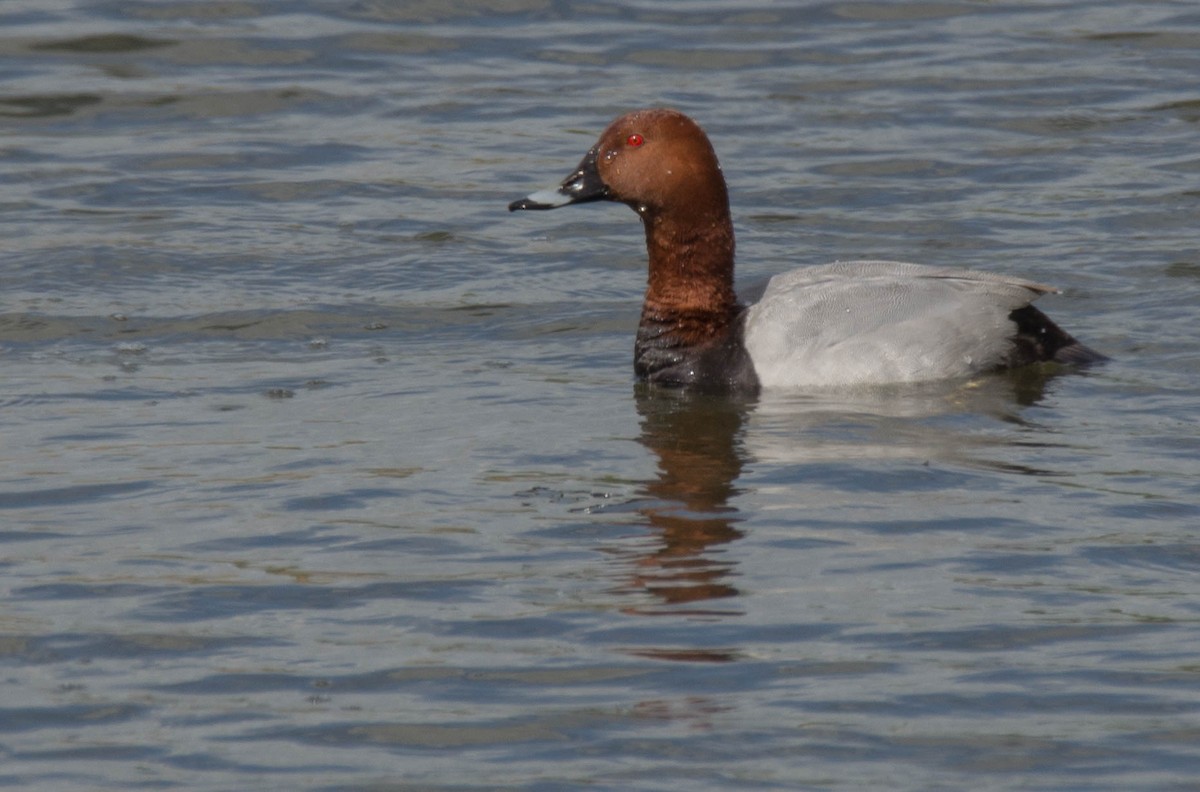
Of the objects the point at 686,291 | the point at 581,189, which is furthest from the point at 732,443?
the point at 581,189

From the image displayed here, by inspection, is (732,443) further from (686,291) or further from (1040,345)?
(1040,345)

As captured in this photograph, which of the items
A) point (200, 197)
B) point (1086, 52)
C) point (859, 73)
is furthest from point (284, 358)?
point (1086, 52)

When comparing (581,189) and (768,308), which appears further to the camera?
(581,189)

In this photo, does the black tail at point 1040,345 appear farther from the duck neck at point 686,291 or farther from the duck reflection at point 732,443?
the duck neck at point 686,291

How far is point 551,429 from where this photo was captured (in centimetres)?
785

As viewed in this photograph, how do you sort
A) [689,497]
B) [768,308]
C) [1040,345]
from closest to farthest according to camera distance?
[689,497], [768,308], [1040,345]

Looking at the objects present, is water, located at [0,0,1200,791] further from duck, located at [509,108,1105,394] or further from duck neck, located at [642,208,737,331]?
duck neck, located at [642,208,737,331]

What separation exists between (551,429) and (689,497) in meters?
1.01

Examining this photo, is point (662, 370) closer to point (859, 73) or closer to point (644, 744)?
point (644, 744)

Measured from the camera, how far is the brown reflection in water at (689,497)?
596 cm

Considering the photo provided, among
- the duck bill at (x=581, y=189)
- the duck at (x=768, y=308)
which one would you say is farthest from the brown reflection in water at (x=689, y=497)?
the duck bill at (x=581, y=189)

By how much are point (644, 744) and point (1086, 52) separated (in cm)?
1047

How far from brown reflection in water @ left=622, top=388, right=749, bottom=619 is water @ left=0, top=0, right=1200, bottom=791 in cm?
2

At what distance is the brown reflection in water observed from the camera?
5.96 metres
